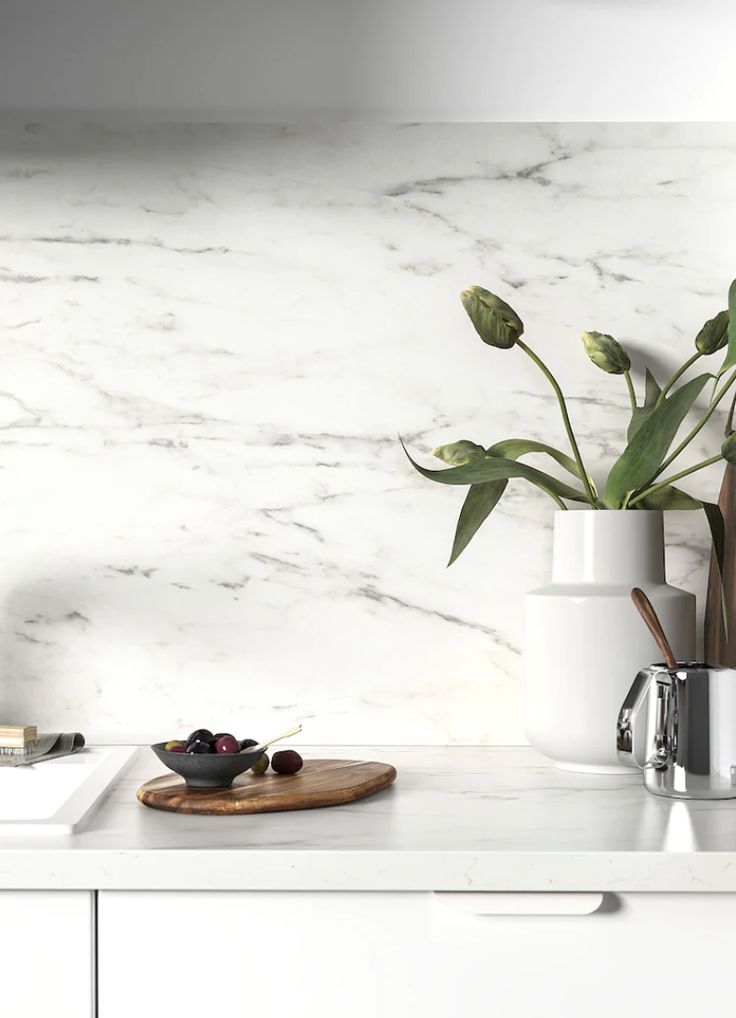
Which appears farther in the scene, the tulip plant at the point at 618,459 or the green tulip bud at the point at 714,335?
the green tulip bud at the point at 714,335

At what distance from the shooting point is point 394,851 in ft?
2.81

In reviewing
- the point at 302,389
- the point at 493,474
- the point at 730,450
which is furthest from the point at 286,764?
the point at 730,450

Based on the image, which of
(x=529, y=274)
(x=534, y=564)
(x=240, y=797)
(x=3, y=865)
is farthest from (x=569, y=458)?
(x=3, y=865)

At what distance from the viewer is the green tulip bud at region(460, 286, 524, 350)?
1286 millimetres

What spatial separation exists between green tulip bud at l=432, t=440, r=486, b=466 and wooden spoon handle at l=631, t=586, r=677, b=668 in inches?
11.3

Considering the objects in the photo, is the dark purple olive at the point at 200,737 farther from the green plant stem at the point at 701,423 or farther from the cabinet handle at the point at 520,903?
the green plant stem at the point at 701,423

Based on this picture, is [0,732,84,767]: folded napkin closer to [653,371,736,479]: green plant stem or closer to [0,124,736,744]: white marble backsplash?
[0,124,736,744]: white marble backsplash

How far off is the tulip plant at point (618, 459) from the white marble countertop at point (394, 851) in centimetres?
37

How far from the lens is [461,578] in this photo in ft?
4.57

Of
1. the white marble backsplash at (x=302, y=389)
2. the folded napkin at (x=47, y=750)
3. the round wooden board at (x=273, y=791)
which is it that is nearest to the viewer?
the round wooden board at (x=273, y=791)

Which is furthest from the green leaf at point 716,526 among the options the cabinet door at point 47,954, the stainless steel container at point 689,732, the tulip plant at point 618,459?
the cabinet door at point 47,954

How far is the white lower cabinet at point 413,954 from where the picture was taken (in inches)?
33.8

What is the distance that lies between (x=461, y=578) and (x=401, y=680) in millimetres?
162

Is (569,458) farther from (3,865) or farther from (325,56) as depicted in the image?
(3,865)
